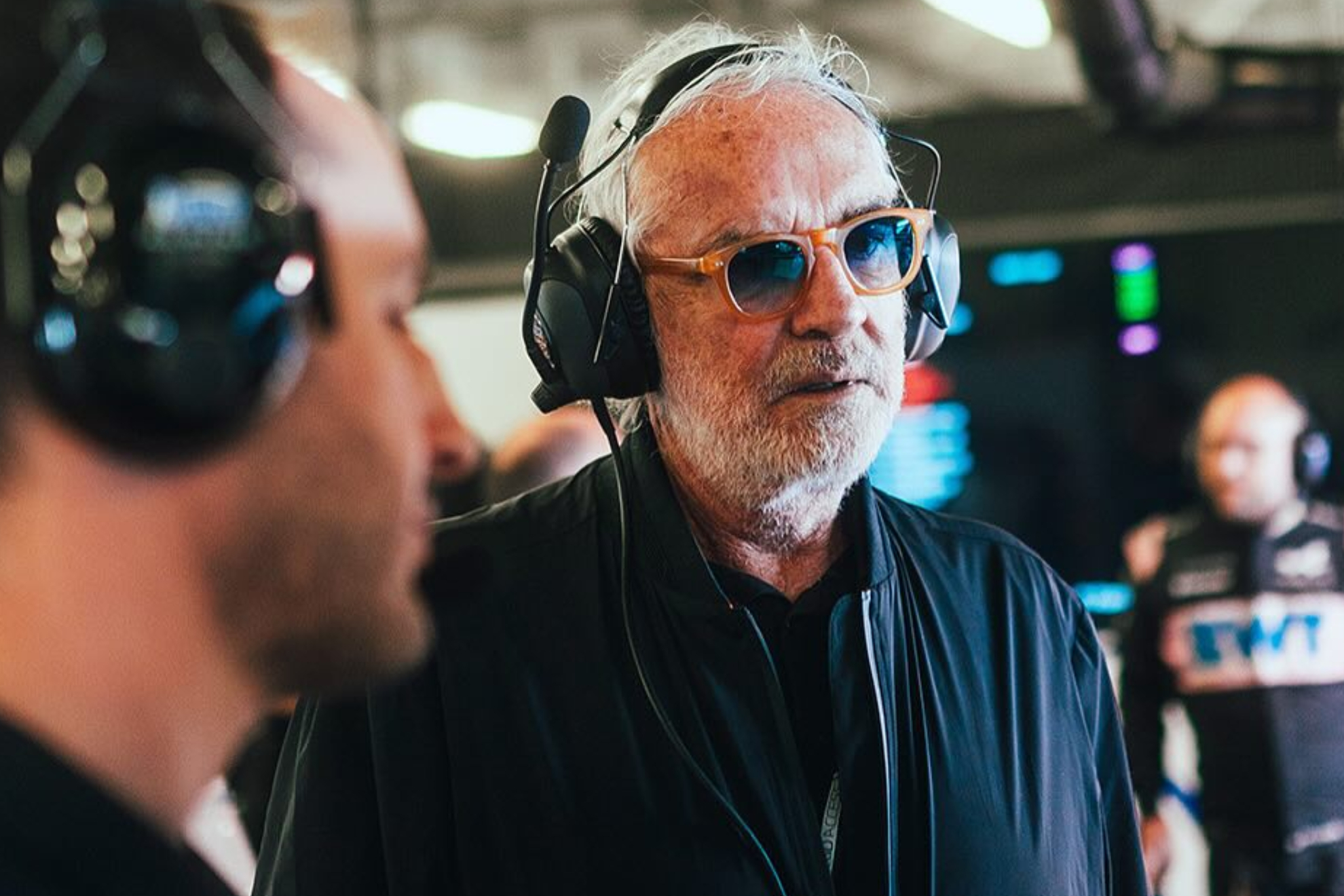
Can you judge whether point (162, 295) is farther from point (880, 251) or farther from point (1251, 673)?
point (1251, 673)

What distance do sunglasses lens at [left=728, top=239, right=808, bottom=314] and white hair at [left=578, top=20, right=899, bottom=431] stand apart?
0.12m

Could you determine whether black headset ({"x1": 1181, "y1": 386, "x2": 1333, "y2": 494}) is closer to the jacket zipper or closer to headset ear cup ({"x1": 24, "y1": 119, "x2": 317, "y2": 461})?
the jacket zipper

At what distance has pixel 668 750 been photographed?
1.34m

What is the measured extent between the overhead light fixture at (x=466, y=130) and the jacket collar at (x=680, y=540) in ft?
18.3

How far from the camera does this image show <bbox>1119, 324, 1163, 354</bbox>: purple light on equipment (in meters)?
5.73

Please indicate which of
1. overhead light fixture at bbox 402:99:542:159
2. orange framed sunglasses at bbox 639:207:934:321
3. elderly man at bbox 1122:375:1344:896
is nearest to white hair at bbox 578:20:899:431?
orange framed sunglasses at bbox 639:207:934:321

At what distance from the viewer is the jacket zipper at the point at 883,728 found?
1.32 m

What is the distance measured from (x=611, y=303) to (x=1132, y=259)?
186 inches

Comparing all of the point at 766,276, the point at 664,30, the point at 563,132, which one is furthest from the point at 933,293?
the point at 664,30

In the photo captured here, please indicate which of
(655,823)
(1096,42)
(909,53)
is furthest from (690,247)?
(909,53)

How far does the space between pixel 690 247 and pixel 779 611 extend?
14.2 inches

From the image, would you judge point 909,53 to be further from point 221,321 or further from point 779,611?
point 221,321

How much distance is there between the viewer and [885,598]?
1428mm

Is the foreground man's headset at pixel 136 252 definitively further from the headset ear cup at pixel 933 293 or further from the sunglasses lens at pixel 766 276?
the headset ear cup at pixel 933 293
